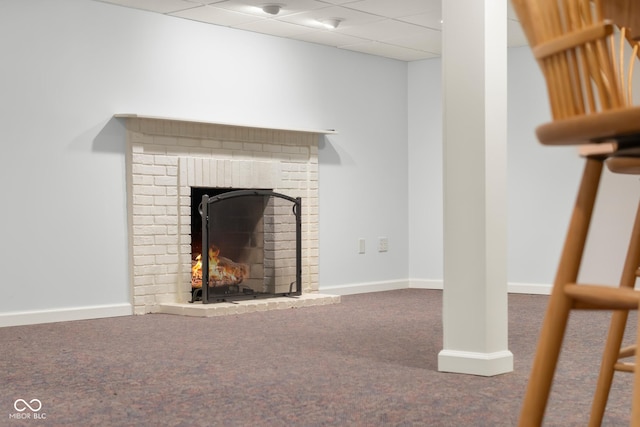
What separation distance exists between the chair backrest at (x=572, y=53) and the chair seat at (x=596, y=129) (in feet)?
0.08

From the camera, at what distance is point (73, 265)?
5438 millimetres

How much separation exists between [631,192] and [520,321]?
1.96m

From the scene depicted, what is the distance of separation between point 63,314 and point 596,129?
4.93m

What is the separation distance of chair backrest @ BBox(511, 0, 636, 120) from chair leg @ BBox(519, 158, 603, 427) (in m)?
0.12

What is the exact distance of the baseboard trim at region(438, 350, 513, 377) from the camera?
3.33m

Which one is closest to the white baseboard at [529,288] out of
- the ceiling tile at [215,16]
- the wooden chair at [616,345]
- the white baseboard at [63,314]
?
the ceiling tile at [215,16]

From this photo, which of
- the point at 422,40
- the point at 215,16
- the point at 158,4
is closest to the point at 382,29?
the point at 422,40

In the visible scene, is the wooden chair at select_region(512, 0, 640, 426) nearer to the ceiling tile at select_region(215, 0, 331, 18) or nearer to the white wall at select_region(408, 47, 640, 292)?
the ceiling tile at select_region(215, 0, 331, 18)

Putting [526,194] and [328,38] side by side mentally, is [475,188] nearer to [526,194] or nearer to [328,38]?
[328,38]

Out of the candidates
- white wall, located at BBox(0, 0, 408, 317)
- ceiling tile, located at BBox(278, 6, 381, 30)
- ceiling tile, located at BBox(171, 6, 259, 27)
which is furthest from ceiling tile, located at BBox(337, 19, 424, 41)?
ceiling tile, located at BBox(171, 6, 259, 27)

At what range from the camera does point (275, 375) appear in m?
3.36

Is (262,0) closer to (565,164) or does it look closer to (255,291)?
(255,291)

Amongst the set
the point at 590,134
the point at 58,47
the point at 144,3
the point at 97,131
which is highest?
the point at 144,3

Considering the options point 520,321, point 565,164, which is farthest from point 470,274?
point 565,164
